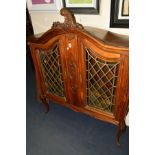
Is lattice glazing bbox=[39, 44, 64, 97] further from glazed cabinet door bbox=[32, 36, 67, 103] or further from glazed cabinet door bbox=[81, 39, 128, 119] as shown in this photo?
glazed cabinet door bbox=[81, 39, 128, 119]

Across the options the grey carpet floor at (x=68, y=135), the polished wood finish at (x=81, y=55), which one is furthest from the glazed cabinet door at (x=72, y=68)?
the grey carpet floor at (x=68, y=135)

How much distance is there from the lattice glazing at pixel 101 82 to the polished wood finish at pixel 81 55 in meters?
0.03

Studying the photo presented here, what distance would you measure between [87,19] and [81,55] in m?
0.44

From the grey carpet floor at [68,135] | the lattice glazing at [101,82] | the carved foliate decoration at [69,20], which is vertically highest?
the carved foliate decoration at [69,20]

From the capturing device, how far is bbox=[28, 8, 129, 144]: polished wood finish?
1167 millimetres

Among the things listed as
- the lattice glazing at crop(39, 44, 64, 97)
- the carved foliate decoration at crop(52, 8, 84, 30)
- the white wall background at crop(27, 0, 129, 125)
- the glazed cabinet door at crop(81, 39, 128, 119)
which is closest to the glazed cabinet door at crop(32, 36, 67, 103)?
the lattice glazing at crop(39, 44, 64, 97)

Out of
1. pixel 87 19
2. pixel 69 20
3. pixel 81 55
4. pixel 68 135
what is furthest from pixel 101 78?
pixel 68 135

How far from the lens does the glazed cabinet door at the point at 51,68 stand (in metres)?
1.45

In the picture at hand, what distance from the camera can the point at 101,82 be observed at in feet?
4.36

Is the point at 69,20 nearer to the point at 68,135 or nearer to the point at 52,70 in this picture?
the point at 52,70

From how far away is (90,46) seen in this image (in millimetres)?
1229

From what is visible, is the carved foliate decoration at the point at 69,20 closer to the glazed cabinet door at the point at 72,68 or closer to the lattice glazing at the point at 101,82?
the glazed cabinet door at the point at 72,68

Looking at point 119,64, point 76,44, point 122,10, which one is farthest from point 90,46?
point 122,10
